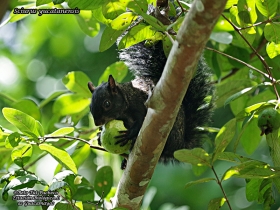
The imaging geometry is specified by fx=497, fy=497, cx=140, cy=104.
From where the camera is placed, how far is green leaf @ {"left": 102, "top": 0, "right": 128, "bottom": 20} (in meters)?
1.34

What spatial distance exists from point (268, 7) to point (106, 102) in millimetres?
892

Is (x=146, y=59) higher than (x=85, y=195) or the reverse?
higher

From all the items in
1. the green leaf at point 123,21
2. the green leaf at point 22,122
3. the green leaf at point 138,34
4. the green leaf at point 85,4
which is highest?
the green leaf at point 85,4

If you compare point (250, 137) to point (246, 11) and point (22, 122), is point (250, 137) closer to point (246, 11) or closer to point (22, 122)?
point (246, 11)

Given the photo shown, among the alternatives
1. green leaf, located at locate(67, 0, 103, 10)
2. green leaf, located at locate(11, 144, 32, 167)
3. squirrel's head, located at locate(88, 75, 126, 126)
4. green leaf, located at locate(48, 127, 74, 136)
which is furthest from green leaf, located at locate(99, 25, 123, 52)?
squirrel's head, located at locate(88, 75, 126, 126)

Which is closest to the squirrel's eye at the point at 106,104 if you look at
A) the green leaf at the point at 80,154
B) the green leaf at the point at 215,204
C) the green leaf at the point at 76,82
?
the green leaf at the point at 76,82

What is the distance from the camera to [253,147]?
1871 millimetres

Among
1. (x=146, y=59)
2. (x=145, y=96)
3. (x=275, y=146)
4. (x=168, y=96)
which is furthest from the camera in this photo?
(x=145, y=96)

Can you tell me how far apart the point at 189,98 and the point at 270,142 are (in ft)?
2.67

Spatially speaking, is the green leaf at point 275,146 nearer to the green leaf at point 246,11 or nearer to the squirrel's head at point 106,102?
the green leaf at point 246,11

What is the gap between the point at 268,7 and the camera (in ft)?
4.64

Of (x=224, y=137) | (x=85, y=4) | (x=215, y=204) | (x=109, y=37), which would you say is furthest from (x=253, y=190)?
(x=85, y=4)

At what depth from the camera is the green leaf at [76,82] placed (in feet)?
6.75

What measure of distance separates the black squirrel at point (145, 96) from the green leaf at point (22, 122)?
1.77 feet
